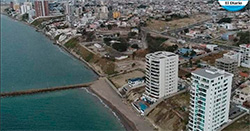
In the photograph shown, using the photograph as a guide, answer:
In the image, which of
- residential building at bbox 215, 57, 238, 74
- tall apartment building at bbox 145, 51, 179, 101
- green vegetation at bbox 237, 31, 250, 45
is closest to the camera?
tall apartment building at bbox 145, 51, 179, 101

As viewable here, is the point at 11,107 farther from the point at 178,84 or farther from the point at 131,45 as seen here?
the point at 131,45

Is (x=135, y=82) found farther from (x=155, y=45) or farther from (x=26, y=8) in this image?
(x=26, y=8)

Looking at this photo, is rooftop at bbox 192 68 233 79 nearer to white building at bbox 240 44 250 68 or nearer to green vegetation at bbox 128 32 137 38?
white building at bbox 240 44 250 68

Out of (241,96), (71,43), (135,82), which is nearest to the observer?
(241,96)

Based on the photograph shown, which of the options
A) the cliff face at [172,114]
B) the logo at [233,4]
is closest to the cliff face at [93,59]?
the cliff face at [172,114]

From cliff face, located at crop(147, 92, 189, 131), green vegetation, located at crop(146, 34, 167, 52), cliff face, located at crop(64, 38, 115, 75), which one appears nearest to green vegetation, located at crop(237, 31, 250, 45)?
green vegetation, located at crop(146, 34, 167, 52)

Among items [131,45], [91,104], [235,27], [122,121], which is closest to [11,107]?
[91,104]

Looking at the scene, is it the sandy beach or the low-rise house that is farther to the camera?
the low-rise house

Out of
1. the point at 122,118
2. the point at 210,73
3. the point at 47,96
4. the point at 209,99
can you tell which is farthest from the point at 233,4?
the point at 47,96
